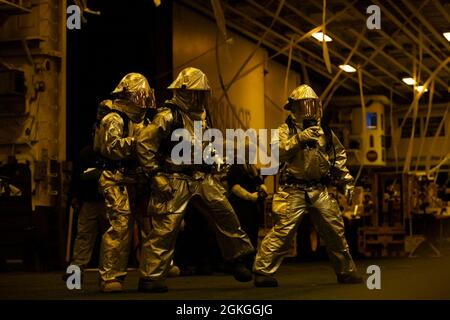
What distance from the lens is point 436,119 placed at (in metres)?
26.2

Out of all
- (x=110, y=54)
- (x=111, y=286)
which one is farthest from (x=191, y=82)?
(x=110, y=54)

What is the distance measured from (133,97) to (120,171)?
71 cm

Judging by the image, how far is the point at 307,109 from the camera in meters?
9.05

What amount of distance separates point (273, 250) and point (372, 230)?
8998 mm

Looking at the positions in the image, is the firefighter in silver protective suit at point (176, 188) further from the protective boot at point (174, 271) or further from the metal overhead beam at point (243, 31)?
the metal overhead beam at point (243, 31)

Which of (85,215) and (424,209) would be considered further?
(424,209)

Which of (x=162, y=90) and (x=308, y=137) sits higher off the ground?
(x=162, y=90)

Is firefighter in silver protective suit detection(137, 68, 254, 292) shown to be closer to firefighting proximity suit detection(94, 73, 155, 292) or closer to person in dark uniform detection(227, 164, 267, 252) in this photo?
firefighting proximity suit detection(94, 73, 155, 292)

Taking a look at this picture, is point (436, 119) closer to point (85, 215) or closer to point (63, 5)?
point (63, 5)

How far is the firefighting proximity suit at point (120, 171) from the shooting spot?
330 inches
